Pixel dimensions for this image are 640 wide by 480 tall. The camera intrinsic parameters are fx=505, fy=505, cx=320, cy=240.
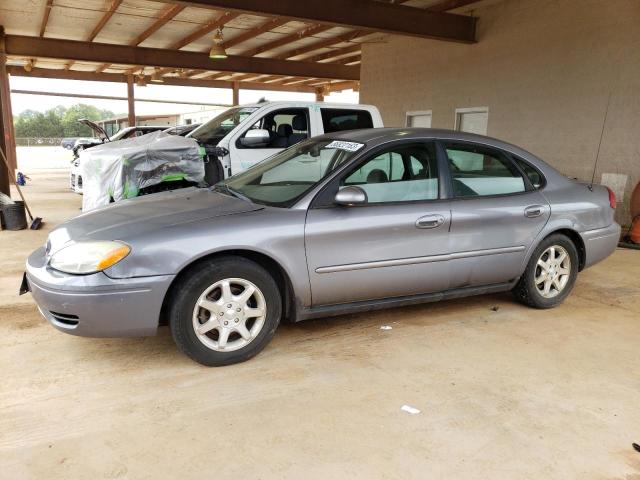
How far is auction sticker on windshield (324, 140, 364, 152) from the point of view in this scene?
3.68 metres

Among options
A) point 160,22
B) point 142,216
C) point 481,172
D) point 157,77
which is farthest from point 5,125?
point 481,172

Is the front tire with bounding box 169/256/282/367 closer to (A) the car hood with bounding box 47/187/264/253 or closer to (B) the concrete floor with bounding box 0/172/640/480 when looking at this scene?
(B) the concrete floor with bounding box 0/172/640/480

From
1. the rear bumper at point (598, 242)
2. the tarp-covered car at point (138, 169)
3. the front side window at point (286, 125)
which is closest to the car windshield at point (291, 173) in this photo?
the tarp-covered car at point (138, 169)

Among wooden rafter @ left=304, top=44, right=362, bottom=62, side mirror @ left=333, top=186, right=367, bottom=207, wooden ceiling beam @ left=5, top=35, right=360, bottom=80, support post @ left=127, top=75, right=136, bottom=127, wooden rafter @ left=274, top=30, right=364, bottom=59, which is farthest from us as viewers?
support post @ left=127, top=75, right=136, bottom=127

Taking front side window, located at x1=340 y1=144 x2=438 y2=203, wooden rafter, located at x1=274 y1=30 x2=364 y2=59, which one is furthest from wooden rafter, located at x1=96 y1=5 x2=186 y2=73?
front side window, located at x1=340 y1=144 x2=438 y2=203

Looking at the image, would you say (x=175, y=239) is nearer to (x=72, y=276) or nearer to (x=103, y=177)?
(x=72, y=276)

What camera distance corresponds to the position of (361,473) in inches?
89.7

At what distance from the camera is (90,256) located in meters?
2.96

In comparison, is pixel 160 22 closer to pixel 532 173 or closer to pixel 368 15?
pixel 368 15

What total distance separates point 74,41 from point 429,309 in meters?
14.0

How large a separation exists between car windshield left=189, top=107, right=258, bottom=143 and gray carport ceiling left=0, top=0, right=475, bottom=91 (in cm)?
210

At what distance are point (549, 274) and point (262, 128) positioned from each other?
4329 millimetres

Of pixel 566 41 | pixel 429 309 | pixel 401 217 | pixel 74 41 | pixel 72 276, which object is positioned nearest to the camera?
pixel 72 276

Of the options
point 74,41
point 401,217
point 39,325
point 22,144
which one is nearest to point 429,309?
point 401,217
